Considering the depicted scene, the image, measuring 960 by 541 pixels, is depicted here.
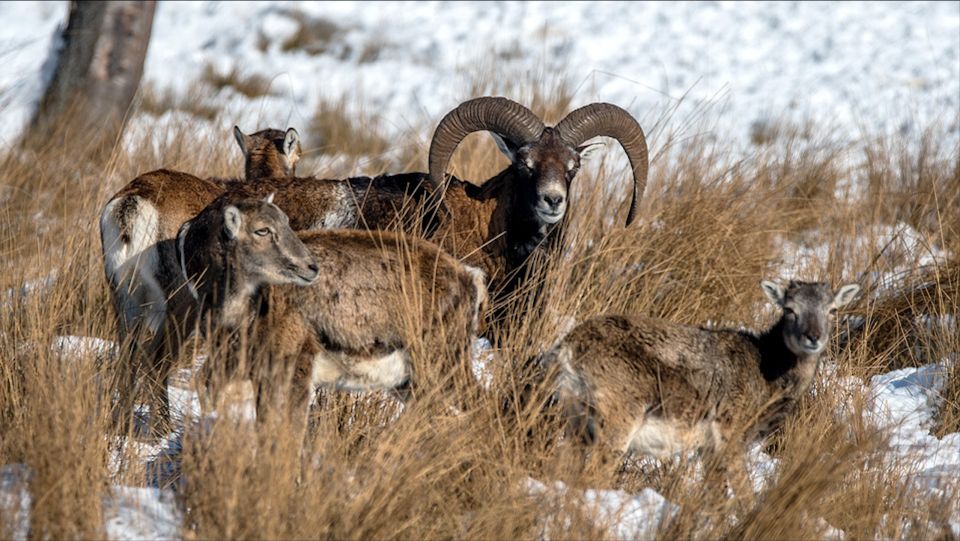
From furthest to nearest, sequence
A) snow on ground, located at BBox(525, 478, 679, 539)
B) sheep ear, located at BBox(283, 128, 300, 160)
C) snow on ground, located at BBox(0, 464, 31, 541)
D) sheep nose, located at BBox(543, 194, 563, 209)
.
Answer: sheep ear, located at BBox(283, 128, 300, 160) → sheep nose, located at BBox(543, 194, 563, 209) → snow on ground, located at BBox(525, 478, 679, 539) → snow on ground, located at BBox(0, 464, 31, 541)

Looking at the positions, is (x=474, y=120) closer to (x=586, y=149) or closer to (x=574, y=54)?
(x=586, y=149)

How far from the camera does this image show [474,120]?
8.26m

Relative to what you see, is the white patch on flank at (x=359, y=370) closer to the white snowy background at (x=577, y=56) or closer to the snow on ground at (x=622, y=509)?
the snow on ground at (x=622, y=509)

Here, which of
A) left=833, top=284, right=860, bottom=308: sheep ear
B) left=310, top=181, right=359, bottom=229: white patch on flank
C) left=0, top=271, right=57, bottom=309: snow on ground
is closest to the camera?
left=833, top=284, right=860, bottom=308: sheep ear

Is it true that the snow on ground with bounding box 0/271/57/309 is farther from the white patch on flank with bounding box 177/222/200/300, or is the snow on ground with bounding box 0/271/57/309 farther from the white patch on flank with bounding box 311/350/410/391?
the white patch on flank with bounding box 311/350/410/391

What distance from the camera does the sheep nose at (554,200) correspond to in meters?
7.74

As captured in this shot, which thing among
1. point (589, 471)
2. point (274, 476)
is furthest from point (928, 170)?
point (274, 476)

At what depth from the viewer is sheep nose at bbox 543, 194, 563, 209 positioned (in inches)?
305

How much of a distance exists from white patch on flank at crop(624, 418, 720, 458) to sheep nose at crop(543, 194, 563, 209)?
7.06 ft

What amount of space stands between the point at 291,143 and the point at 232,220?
362 cm

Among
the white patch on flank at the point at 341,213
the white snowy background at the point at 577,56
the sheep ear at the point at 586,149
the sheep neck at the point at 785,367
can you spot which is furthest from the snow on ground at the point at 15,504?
the white snowy background at the point at 577,56

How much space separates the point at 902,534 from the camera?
18.6ft

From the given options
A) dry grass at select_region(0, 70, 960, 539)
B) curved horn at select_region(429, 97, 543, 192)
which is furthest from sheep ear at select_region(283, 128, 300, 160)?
curved horn at select_region(429, 97, 543, 192)

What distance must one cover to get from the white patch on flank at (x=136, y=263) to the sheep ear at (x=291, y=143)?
2424mm
